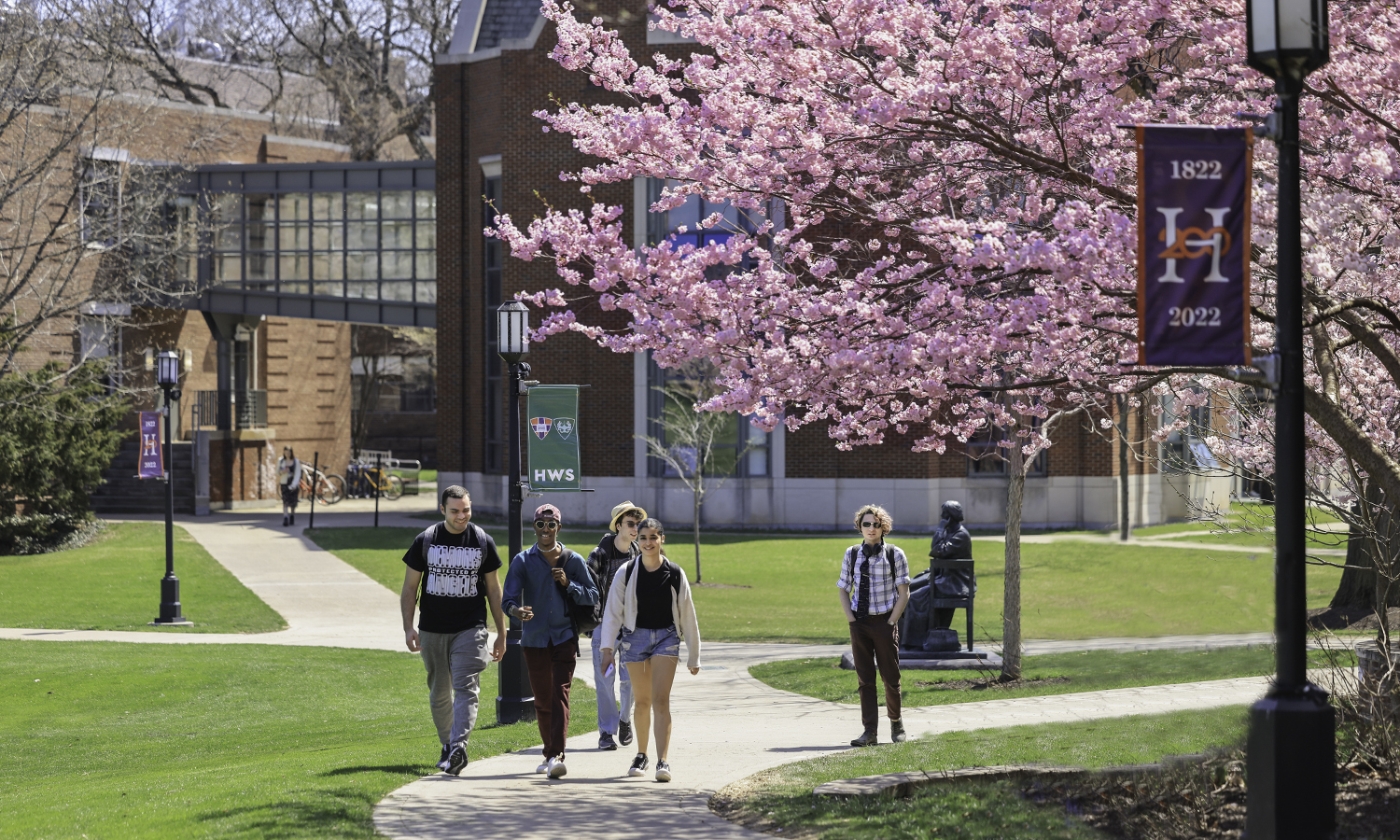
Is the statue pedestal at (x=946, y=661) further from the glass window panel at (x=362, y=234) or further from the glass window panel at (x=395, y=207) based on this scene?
the glass window panel at (x=395, y=207)

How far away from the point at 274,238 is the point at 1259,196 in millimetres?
40776

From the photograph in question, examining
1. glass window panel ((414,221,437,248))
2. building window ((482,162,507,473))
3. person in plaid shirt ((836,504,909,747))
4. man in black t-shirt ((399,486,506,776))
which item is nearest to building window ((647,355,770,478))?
building window ((482,162,507,473))

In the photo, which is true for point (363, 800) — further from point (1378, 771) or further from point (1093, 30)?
point (1093, 30)

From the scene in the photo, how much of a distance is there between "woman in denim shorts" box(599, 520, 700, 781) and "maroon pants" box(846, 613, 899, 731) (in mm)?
1710

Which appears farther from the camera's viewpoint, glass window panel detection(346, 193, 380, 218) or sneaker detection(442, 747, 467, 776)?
glass window panel detection(346, 193, 380, 218)

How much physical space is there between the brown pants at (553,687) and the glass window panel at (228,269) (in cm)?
3610

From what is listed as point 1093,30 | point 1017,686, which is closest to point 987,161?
point 1093,30

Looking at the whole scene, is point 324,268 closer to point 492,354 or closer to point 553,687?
point 492,354

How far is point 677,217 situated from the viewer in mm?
34719

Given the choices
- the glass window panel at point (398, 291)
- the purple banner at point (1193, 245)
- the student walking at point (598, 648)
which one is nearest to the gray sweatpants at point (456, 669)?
the student walking at point (598, 648)

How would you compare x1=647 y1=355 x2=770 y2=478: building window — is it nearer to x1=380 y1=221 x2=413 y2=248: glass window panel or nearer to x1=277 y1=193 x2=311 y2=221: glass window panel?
x1=380 y1=221 x2=413 y2=248: glass window panel

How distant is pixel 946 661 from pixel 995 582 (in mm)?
11024

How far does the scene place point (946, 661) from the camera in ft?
52.5

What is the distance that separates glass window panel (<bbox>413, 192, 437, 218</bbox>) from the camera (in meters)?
43.1
